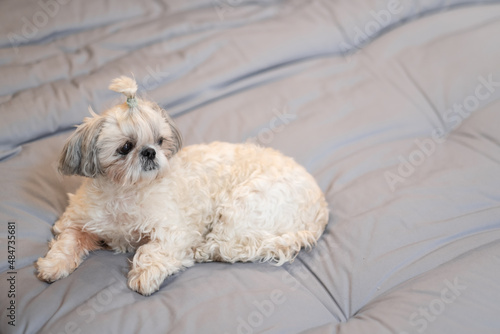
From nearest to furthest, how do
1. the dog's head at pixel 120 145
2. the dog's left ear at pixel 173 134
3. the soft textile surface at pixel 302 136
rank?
the soft textile surface at pixel 302 136, the dog's head at pixel 120 145, the dog's left ear at pixel 173 134

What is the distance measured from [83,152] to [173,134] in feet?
1.10

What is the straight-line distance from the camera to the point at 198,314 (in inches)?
Result: 55.7

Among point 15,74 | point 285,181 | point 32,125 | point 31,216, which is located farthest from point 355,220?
point 15,74

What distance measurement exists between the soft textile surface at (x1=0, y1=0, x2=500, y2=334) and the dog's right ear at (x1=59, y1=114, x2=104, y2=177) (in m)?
0.32

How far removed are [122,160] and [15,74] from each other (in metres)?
1.03

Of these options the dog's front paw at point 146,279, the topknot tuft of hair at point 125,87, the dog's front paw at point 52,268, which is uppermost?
the topknot tuft of hair at point 125,87

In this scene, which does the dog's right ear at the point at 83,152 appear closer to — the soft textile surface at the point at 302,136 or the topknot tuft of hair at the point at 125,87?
the topknot tuft of hair at the point at 125,87

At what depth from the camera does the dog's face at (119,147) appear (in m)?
1.55

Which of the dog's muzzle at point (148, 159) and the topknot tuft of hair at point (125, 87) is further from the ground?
the topknot tuft of hair at point (125, 87)

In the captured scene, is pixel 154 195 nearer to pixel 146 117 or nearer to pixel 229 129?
pixel 146 117

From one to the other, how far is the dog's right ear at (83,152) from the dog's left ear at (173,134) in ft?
0.76

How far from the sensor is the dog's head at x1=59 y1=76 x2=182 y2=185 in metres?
1.54

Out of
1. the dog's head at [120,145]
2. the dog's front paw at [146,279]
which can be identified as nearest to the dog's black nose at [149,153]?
the dog's head at [120,145]

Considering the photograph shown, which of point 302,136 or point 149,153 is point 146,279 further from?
point 302,136
